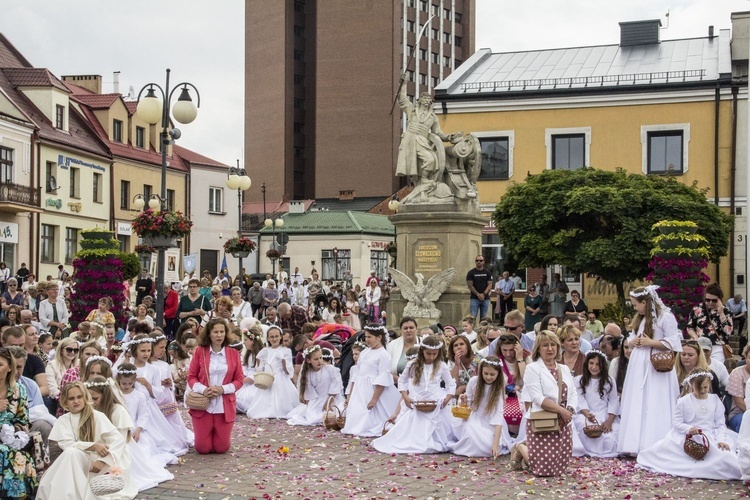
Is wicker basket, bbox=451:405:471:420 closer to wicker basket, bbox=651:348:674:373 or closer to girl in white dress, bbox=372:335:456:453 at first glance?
girl in white dress, bbox=372:335:456:453

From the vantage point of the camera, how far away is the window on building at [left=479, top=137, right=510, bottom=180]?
41.5 metres

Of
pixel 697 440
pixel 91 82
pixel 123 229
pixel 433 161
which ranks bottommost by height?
pixel 697 440

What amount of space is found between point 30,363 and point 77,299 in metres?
10.5

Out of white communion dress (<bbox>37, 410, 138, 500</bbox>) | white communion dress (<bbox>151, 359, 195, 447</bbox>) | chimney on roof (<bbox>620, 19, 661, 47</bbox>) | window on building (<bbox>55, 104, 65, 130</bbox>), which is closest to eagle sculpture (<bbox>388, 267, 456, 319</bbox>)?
white communion dress (<bbox>151, 359, 195, 447</bbox>)

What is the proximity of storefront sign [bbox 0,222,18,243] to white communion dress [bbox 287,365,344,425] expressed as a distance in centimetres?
2596

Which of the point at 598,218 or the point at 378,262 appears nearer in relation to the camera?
the point at 598,218

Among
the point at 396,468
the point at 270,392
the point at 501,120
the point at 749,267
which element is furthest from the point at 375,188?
the point at 396,468

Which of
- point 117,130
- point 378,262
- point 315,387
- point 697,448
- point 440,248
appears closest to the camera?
point 697,448

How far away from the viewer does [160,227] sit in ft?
65.7

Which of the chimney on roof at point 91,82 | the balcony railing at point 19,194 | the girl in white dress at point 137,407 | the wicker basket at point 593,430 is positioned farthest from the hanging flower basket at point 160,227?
the chimney on roof at point 91,82

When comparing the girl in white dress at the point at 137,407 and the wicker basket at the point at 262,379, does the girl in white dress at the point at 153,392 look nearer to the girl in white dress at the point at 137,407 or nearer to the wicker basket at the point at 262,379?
the girl in white dress at the point at 137,407

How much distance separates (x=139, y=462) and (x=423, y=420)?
12.3 feet

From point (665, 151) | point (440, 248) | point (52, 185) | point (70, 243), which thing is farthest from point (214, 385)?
point (70, 243)

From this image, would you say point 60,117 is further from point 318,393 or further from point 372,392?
point 372,392
